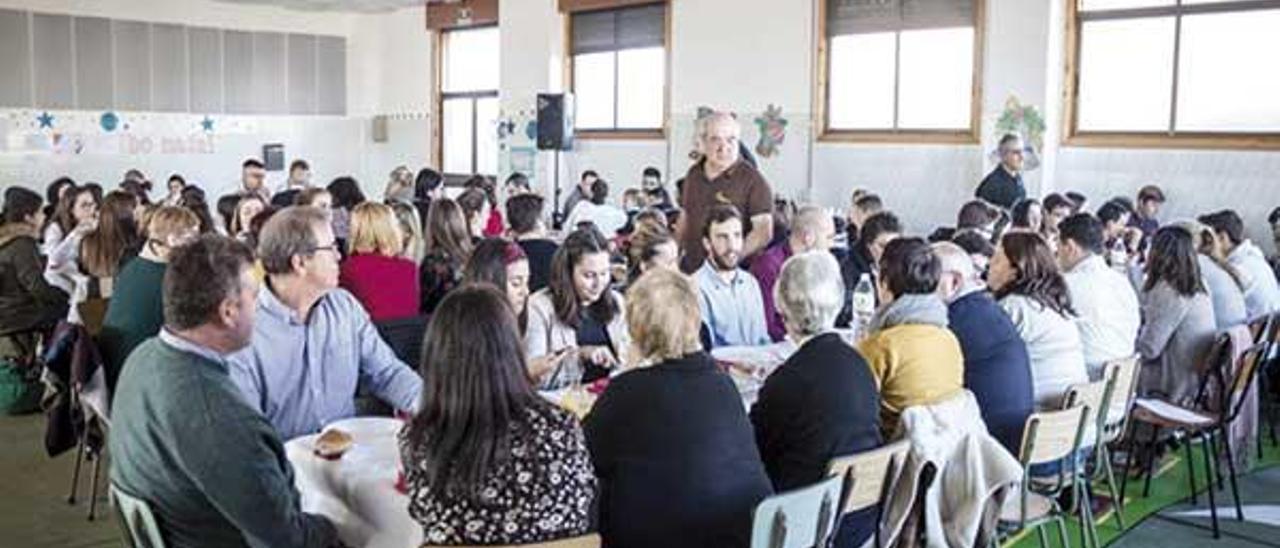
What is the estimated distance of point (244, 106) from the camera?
50.5 feet

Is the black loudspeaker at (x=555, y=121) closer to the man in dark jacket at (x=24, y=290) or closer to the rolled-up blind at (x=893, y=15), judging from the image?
the rolled-up blind at (x=893, y=15)

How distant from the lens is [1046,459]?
3.57 m

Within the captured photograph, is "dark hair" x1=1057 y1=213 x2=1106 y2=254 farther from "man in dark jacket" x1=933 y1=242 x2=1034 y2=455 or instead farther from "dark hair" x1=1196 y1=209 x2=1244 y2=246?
"dark hair" x1=1196 y1=209 x2=1244 y2=246

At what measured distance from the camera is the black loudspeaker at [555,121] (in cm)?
1281

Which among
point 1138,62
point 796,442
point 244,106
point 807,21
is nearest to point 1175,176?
point 1138,62

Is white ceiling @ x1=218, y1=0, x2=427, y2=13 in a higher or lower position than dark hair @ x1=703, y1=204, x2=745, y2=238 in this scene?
higher

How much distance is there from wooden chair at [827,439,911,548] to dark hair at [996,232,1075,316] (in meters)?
1.56

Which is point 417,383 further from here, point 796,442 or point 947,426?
point 947,426

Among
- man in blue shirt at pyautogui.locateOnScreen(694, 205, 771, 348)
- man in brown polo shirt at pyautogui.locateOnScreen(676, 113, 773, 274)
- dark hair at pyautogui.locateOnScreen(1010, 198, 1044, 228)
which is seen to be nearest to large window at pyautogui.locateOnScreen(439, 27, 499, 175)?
dark hair at pyautogui.locateOnScreen(1010, 198, 1044, 228)

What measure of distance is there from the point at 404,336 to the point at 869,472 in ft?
6.48

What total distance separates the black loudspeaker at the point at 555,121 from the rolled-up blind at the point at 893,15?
3.26m

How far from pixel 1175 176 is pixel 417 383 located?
7.15 metres

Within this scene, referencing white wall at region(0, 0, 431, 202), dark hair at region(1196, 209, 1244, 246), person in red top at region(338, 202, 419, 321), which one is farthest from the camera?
white wall at region(0, 0, 431, 202)

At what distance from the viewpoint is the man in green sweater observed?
7.77 ft
